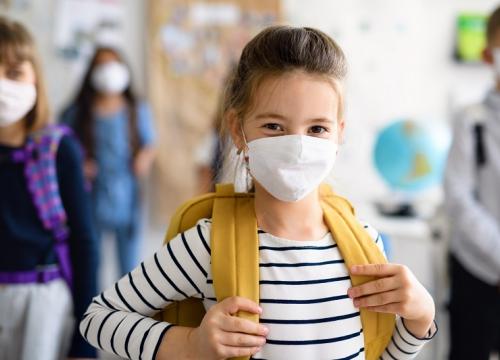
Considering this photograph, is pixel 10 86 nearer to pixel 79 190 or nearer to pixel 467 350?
pixel 79 190

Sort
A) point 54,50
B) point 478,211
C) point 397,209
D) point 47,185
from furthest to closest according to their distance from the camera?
point 54,50
point 397,209
point 478,211
point 47,185

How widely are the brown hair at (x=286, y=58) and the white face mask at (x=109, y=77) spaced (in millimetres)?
2219

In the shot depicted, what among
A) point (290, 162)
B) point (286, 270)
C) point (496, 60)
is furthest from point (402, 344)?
point (496, 60)

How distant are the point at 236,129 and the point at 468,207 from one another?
1.06 m

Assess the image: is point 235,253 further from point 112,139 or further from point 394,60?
point 394,60

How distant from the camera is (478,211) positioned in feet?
5.56

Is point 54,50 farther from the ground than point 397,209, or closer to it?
farther from the ground

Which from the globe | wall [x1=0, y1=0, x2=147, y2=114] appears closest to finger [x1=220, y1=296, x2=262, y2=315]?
the globe

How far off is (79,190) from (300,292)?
2.21 feet

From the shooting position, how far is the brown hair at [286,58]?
875 millimetres

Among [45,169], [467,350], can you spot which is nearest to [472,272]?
[467,350]

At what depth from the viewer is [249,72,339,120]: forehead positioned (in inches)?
33.7

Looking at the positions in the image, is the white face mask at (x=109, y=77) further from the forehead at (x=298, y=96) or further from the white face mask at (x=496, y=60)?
the forehead at (x=298, y=96)

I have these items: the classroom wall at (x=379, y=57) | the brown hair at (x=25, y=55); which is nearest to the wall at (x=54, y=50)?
the classroom wall at (x=379, y=57)
